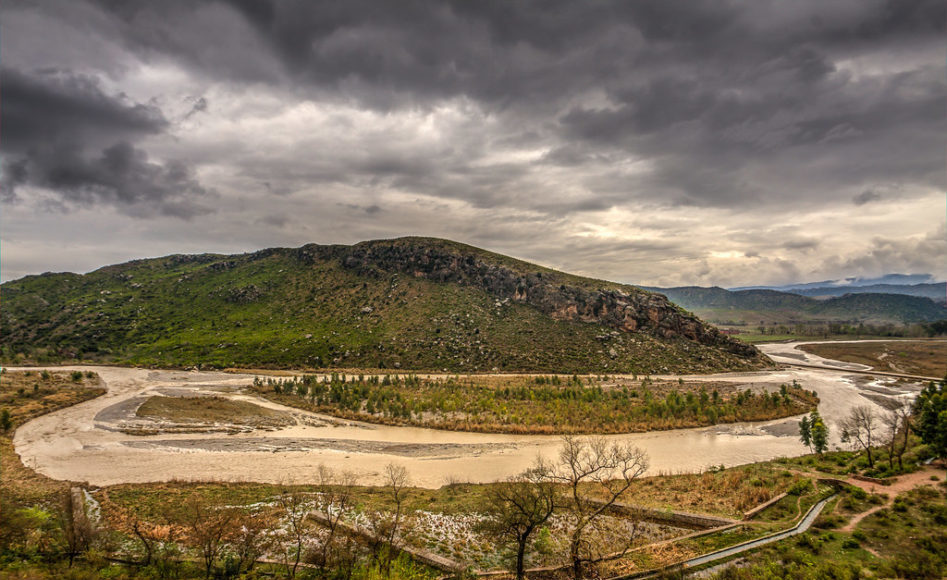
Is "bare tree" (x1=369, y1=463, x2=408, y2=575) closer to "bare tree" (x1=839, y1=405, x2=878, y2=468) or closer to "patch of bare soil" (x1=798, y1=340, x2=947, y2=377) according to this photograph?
"bare tree" (x1=839, y1=405, x2=878, y2=468)

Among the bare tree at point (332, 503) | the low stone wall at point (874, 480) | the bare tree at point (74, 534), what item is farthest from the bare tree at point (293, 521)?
the low stone wall at point (874, 480)

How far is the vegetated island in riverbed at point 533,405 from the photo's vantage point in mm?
54031

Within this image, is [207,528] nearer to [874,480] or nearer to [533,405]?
[874,480]

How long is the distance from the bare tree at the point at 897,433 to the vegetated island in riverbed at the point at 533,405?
35.1 ft

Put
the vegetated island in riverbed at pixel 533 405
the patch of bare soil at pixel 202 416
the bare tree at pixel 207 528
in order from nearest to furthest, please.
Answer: the bare tree at pixel 207 528 < the patch of bare soil at pixel 202 416 < the vegetated island in riverbed at pixel 533 405

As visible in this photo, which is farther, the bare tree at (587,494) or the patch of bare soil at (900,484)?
the patch of bare soil at (900,484)

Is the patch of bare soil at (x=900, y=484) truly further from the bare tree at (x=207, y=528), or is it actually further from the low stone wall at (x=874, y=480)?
the bare tree at (x=207, y=528)

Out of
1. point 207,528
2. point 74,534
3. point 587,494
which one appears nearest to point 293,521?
point 207,528

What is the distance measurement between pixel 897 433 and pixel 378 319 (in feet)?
370

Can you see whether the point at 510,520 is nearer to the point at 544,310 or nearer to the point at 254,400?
the point at 254,400

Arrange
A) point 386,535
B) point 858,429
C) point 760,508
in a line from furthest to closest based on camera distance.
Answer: point 858,429 → point 760,508 → point 386,535

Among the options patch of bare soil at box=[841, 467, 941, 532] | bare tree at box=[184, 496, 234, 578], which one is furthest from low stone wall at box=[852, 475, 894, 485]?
bare tree at box=[184, 496, 234, 578]

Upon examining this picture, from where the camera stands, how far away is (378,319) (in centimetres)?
12431

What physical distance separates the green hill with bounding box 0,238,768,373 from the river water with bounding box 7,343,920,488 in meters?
44.4
